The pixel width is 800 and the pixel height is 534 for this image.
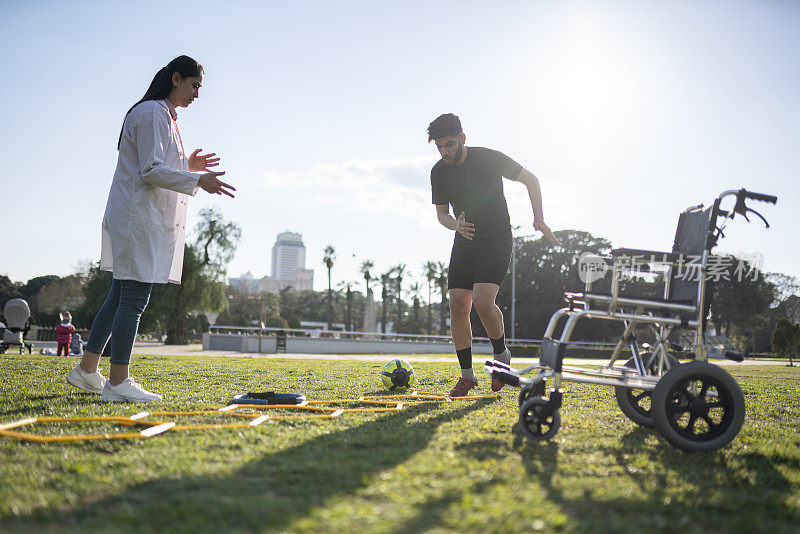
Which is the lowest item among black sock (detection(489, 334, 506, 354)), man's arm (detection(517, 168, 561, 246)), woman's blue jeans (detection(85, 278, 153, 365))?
black sock (detection(489, 334, 506, 354))

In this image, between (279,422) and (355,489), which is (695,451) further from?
(279,422)

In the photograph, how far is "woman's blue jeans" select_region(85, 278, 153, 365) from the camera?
4207mm

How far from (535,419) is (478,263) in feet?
6.25

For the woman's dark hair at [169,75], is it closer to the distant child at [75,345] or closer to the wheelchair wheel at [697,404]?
the wheelchair wheel at [697,404]

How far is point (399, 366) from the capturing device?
6.07m

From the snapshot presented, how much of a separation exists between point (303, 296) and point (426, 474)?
367ft

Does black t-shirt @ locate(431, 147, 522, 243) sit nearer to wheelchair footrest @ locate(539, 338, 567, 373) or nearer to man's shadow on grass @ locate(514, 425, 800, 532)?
wheelchair footrest @ locate(539, 338, 567, 373)

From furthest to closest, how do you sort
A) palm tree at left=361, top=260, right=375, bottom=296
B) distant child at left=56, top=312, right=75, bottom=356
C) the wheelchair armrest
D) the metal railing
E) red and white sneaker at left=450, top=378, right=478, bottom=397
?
palm tree at left=361, top=260, right=375, bottom=296, the metal railing, distant child at left=56, top=312, right=75, bottom=356, red and white sneaker at left=450, top=378, right=478, bottom=397, the wheelchair armrest

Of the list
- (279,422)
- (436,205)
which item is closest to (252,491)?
(279,422)

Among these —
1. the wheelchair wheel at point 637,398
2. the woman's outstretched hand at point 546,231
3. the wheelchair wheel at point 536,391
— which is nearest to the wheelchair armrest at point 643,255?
the wheelchair wheel at point 637,398

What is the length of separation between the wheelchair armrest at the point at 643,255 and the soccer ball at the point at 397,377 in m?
3.03

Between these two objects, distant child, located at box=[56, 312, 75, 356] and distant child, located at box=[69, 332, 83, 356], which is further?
distant child, located at box=[69, 332, 83, 356]

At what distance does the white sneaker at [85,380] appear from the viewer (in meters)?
4.49

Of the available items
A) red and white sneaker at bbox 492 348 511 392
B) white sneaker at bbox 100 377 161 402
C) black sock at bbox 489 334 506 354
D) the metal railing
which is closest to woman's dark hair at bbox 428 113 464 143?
black sock at bbox 489 334 506 354
